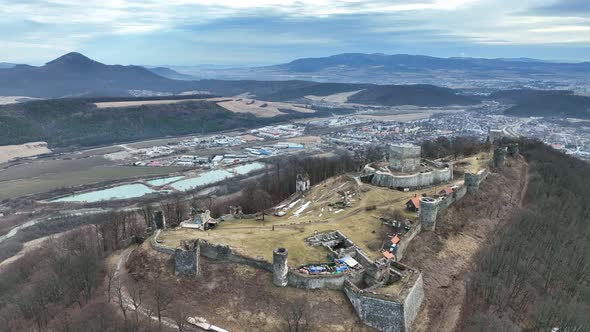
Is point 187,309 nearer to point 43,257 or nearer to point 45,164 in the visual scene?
point 43,257

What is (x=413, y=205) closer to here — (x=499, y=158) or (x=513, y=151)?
(x=499, y=158)

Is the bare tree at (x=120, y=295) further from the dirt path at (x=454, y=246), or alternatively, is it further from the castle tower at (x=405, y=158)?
the castle tower at (x=405, y=158)

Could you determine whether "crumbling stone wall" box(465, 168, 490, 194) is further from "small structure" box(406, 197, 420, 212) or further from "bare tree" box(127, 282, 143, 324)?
"bare tree" box(127, 282, 143, 324)

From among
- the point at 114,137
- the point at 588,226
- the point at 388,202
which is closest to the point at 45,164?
the point at 114,137

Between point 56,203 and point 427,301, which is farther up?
point 427,301

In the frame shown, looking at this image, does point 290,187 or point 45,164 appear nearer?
point 290,187

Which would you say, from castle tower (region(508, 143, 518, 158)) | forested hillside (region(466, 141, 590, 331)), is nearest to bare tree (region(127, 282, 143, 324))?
forested hillside (region(466, 141, 590, 331))
